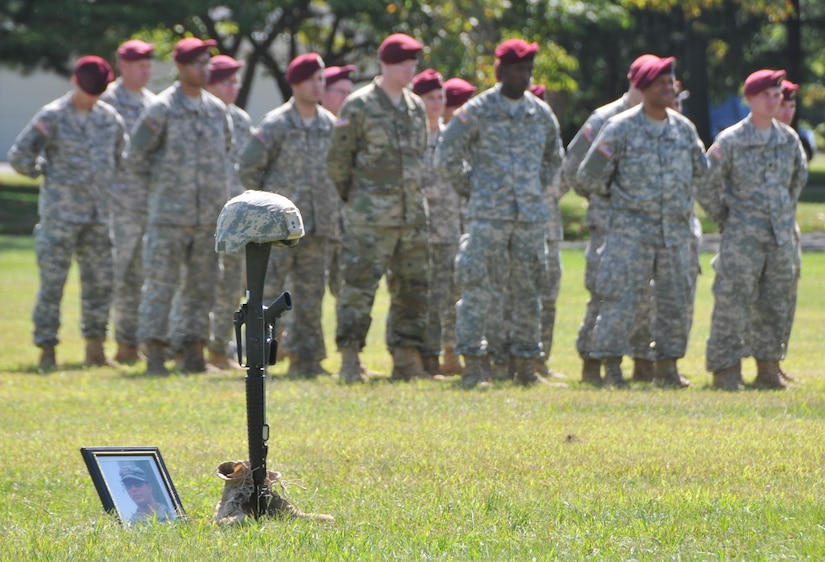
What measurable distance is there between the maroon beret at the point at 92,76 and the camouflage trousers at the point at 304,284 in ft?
7.04

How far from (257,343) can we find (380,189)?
5.45 m

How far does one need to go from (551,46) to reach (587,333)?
70.4 feet

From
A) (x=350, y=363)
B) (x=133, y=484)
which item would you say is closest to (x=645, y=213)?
(x=350, y=363)

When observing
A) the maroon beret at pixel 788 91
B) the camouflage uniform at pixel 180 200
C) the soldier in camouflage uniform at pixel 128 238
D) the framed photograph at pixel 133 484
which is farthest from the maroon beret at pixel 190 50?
the framed photograph at pixel 133 484

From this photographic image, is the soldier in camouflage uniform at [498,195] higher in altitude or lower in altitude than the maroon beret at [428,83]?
lower

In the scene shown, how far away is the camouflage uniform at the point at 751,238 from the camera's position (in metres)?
11.4

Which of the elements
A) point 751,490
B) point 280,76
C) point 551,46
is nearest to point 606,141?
point 751,490

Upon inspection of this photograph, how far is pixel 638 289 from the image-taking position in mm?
11273

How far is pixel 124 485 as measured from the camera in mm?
6605

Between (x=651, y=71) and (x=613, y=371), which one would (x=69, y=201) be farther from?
(x=651, y=71)

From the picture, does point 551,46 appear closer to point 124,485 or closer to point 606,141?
point 606,141

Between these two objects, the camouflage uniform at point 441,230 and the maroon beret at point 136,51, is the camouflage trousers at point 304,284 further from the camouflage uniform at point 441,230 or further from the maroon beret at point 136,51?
the maroon beret at point 136,51

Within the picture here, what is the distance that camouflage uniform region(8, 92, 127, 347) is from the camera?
13.0m

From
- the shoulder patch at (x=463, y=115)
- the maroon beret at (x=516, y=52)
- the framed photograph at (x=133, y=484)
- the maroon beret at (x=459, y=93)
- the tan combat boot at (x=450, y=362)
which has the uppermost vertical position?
the maroon beret at (x=516, y=52)
